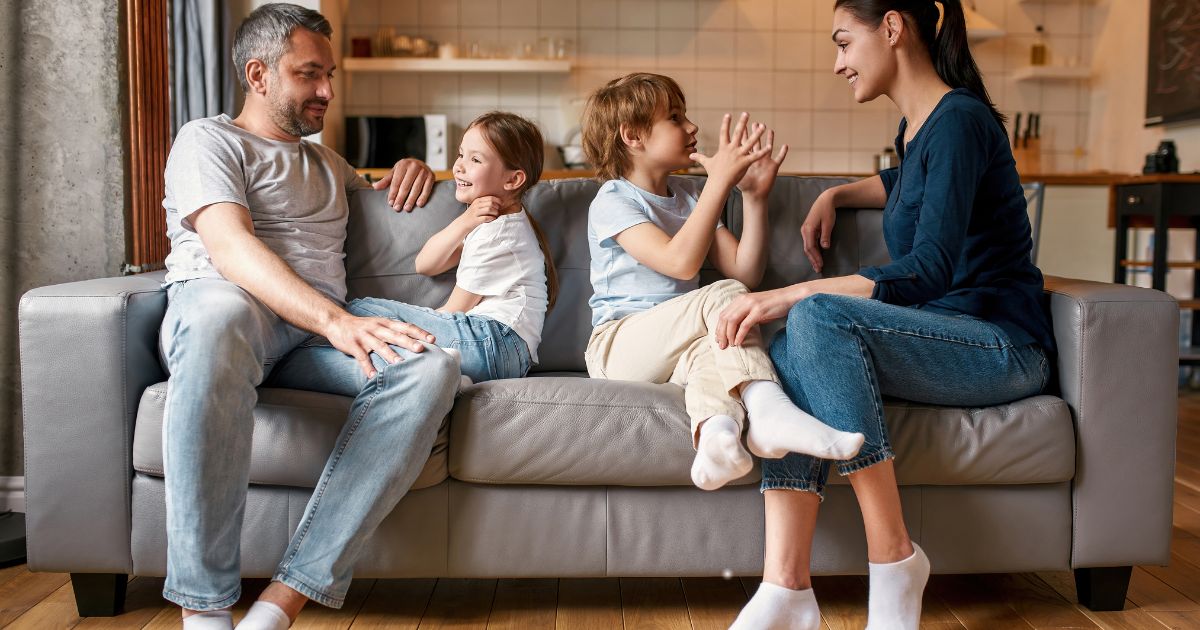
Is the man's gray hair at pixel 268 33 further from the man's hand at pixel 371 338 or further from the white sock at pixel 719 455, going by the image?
the white sock at pixel 719 455

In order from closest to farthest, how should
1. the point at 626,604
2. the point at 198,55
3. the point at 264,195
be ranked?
1. the point at 626,604
2. the point at 264,195
3. the point at 198,55

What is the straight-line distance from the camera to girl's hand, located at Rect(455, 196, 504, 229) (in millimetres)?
1992

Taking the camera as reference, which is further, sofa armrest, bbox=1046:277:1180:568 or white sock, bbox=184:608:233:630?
sofa armrest, bbox=1046:277:1180:568

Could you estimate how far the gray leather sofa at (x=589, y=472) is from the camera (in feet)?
5.33

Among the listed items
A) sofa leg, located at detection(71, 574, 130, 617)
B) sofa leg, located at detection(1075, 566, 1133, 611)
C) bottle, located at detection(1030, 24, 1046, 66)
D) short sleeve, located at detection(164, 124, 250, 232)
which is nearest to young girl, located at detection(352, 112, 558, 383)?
short sleeve, located at detection(164, 124, 250, 232)

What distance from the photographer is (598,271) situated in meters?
2.04

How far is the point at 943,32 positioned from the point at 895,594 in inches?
38.3

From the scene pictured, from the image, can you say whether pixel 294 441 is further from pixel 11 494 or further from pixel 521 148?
pixel 11 494

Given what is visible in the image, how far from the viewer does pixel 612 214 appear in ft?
6.41

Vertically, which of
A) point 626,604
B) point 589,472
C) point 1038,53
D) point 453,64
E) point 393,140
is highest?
point 1038,53

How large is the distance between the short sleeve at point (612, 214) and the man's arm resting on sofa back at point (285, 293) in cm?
48

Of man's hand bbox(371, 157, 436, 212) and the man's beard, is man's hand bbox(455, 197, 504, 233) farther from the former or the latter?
the man's beard

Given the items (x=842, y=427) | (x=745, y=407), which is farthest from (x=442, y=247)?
(x=842, y=427)

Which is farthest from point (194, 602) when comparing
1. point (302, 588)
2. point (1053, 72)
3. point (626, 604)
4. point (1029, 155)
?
point (1053, 72)
